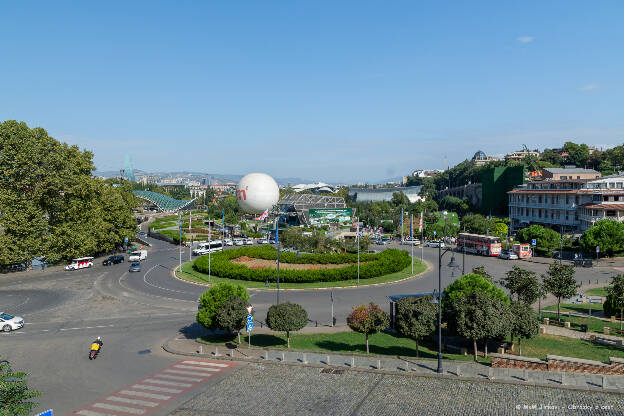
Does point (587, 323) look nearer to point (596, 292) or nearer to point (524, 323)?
point (596, 292)

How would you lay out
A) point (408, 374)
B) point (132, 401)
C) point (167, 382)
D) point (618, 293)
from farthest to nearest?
point (618, 293), point (167, 382), point (408, 374), point (132, 401)

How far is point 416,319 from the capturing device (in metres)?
23.7

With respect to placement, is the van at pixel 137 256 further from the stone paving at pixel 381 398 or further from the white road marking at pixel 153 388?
the stone paving at pixel 381 398

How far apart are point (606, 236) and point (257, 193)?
70012mm

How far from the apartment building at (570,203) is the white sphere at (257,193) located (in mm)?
53294

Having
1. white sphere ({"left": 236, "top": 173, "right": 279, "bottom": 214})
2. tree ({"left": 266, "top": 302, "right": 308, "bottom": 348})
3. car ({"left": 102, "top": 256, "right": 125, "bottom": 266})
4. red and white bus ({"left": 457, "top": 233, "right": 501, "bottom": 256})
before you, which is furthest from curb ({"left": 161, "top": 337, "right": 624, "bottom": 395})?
white sphere ({"left": 236, "top": 173, "right": 279, "bottom": 214})

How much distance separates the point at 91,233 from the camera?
59.6 meters

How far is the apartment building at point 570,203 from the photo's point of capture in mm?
67750

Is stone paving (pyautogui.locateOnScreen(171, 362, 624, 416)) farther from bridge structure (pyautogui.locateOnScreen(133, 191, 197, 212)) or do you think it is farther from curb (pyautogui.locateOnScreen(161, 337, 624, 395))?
bridge structure (pyautogui.locateOnScreen(133, 191, 197, 212))

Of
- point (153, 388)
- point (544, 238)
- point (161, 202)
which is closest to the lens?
point (153, 388)

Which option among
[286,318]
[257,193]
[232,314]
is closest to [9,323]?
[232,314]

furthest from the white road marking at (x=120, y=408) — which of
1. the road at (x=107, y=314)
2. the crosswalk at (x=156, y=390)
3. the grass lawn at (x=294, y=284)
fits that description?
the grass lawn at (x=294, y=284)

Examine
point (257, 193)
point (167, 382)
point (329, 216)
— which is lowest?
point (167, 382)

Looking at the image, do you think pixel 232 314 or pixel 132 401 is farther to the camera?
pixel 232 314
